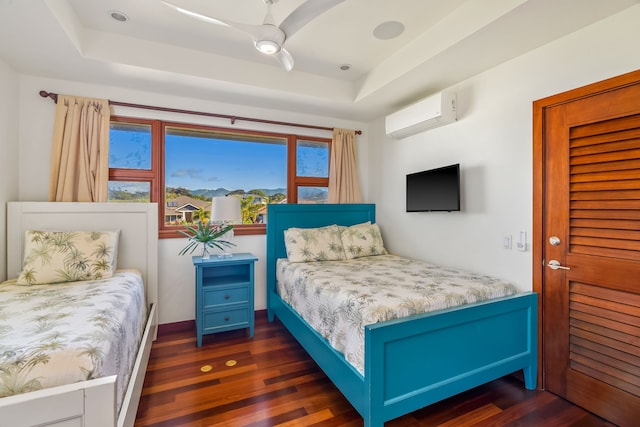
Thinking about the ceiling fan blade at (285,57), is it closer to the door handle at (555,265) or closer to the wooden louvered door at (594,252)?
the wooden louvered door at (594,252)

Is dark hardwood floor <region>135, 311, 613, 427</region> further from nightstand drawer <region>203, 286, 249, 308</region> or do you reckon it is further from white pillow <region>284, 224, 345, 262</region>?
white pillow <region>284, 224, 345, 262</region>

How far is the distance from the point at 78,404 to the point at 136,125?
2.67 m

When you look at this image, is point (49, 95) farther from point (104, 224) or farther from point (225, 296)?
point (225, 296)

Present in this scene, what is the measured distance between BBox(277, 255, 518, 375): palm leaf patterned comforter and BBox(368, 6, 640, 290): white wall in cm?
25

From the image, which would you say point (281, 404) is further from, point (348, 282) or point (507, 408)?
point (507, 408)

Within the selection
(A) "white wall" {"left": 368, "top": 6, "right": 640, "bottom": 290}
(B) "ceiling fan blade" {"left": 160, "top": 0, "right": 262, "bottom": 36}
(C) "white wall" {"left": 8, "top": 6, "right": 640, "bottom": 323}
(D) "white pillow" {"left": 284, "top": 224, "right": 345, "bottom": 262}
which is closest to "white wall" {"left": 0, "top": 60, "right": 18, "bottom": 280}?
(C) "white wall" {"left": 8, "top": 6, "right": 640, "bottom": 323}

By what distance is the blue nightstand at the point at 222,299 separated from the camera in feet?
8.98

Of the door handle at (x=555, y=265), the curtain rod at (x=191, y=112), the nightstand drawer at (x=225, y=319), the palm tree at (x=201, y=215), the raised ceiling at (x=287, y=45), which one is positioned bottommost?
the nightstand drawer at (x=225, y=319)

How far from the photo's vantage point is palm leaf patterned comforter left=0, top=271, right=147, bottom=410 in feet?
3.53

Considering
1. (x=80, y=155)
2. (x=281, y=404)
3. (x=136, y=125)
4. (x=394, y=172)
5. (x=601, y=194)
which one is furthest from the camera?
(x=394, y=172)

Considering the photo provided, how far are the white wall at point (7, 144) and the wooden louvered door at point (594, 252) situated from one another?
4.07 m

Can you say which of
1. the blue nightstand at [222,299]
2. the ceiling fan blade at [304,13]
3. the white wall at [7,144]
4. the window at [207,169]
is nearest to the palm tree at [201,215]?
the window at [207,169]

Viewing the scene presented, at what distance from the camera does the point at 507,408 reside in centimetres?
187

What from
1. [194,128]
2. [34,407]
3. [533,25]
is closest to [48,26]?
[194,128]
